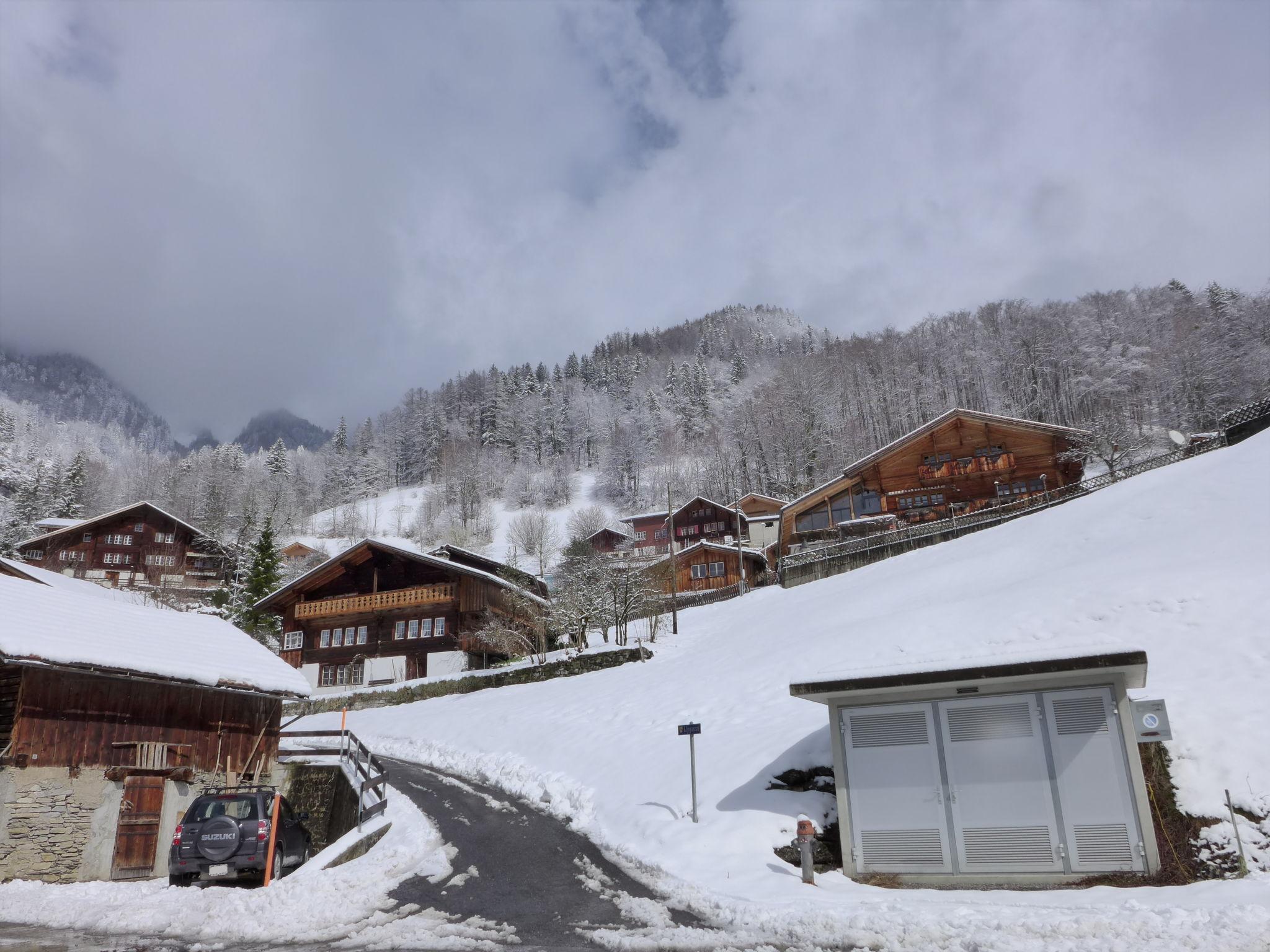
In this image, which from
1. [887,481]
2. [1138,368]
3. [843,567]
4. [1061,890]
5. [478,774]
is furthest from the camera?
[1138,368]

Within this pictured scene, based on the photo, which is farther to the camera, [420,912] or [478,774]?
[478,774]

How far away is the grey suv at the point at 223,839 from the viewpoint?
1294 centimetres

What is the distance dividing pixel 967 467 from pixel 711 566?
2167 cm

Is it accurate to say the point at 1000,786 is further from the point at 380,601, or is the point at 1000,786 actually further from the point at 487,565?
the point at 487,565

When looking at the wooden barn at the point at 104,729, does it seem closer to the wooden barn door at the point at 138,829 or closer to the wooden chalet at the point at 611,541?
the wooden barn door at the point at 138,829

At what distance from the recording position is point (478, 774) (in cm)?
2328

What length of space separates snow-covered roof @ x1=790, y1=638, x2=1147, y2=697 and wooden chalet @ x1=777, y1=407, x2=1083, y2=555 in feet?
129

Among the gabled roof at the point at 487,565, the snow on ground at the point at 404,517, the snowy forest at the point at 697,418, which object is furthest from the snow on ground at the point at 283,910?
the snow on ground at the point at 404,517

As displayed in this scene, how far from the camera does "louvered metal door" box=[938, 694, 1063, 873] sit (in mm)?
11688

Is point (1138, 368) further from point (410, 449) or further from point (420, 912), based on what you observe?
point (410, 449)

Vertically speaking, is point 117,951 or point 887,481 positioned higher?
point 887,481

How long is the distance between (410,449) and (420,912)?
479 ft

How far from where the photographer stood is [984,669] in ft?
39.7

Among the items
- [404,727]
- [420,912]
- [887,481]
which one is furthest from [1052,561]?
[887,481]
